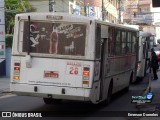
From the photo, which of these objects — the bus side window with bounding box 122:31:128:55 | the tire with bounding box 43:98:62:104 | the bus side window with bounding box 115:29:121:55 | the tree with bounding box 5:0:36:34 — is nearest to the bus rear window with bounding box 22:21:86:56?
the tire with bounding box 43:98:62:104

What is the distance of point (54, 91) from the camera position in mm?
11891

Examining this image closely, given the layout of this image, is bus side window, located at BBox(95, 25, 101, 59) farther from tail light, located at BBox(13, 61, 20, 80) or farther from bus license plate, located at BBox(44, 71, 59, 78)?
tail light, located at BBox(13, 61, 20, 80)

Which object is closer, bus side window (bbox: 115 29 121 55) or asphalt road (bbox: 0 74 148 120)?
asphalt road (bbox: 0 74 148 120)

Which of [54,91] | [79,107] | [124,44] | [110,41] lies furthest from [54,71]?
[124,44]

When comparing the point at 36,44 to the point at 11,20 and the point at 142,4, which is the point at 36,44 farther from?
the point at 142,4

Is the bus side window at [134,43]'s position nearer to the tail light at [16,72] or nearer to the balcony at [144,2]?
the tail light at [16,72]

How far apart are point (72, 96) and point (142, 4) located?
4092 inches

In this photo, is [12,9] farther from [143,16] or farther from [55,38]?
[143,16]

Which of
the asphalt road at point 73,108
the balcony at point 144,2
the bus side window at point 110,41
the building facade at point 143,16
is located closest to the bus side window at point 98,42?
the bus side window at point 110,41

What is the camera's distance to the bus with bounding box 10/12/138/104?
11852 mm

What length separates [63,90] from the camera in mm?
11852

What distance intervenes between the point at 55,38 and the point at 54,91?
1571 mm

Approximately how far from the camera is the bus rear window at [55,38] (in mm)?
12055

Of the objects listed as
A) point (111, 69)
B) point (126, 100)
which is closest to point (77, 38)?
point (111, 69)
